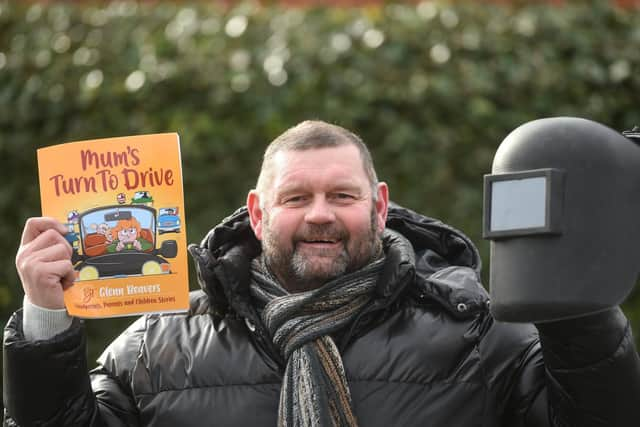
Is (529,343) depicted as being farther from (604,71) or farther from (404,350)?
(604,71)

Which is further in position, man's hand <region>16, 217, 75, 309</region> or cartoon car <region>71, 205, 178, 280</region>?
cartoon car <region>71, 205, 178, 280</region>

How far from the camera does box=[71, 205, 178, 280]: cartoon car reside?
2.77 m

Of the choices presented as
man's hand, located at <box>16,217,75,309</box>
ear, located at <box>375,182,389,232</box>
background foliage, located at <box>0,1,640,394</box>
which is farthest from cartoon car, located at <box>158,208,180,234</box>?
background foliage, located at <box>0,1,640,394</box>

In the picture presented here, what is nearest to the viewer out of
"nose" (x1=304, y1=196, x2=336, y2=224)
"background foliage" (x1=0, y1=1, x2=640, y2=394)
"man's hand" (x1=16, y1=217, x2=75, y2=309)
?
"man's hand" (x1=16, y1=217, x2=75, y2=309)

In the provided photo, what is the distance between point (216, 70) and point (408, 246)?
96.1 inches

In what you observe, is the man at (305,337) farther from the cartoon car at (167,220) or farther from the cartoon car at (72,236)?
the cartoon car at (167,220)

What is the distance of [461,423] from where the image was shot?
2.77 m

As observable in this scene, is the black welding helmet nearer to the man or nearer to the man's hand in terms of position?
the man

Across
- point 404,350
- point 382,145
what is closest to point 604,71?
point 382,145

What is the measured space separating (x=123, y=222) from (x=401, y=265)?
814 mm

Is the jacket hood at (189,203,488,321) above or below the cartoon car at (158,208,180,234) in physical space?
below

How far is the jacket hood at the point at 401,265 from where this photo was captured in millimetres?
2912

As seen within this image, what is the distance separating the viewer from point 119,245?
277 cm

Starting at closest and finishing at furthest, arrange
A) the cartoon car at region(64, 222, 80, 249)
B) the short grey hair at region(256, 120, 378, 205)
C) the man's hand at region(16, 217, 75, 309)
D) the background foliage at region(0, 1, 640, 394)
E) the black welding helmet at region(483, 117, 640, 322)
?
the black welding helmet at region(483, 117, 640, 322) → the man's hand at region(16, 217, 75, 309) → the cartoon car at region(64, 222, 80, 249) → the short grey hair at region(256, 120, 378, 205) → the background foliage at region(0, 1, 640, 394)
